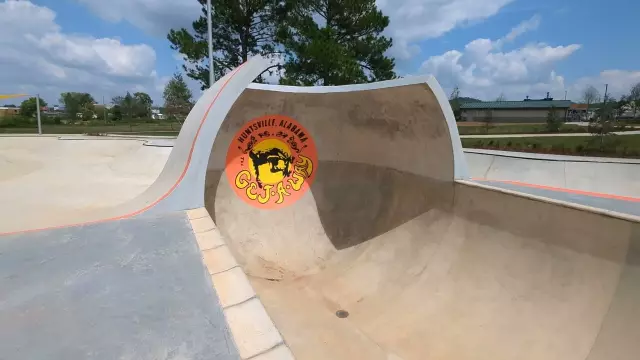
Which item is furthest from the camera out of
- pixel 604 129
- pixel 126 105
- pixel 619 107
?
pixel 126 105

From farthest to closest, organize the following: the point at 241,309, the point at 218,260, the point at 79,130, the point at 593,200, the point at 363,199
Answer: the point at 79,130
the point at 363,199
the point at 593,200
the point at 218,260
the point at 241,309

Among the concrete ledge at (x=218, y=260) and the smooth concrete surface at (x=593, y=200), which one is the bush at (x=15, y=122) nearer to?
the concrete ledge at (x=218, y=260)

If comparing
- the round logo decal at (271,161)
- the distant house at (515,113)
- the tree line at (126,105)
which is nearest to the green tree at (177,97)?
the tree line at (126,105)

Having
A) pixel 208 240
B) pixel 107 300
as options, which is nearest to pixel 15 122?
pixel 208 240

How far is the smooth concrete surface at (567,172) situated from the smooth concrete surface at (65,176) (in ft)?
34.9

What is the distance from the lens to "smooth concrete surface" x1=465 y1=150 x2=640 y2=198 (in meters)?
11.2

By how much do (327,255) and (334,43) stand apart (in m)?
13.8

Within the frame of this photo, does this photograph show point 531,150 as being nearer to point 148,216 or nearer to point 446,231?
point 446,231

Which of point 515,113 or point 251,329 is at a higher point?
point 515,113

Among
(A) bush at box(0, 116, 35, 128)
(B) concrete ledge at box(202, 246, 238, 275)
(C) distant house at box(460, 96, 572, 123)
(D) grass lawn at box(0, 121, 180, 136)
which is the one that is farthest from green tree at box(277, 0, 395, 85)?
(C) distant house at box(460, 96, 572, 123)

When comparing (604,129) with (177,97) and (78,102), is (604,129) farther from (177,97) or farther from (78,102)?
(78,102)

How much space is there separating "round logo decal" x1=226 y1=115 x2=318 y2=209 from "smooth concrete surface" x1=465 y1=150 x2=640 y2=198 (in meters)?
6.37

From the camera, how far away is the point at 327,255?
24.4ft

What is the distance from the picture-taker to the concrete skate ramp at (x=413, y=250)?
12.6 feet
